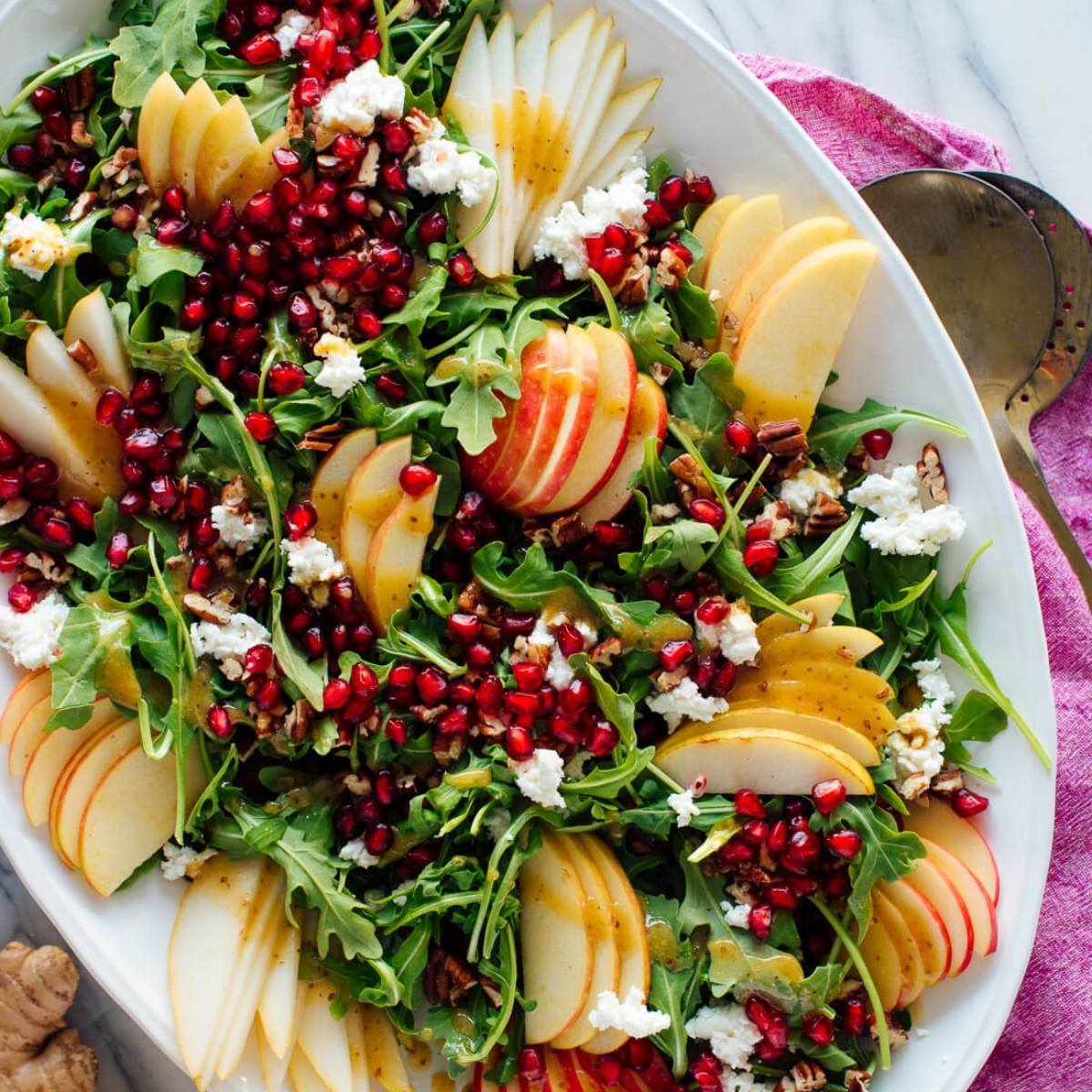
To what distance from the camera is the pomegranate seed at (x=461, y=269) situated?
241 cm

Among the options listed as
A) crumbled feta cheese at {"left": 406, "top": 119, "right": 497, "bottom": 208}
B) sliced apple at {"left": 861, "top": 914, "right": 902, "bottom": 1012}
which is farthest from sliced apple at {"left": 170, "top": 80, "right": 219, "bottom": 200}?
sliced apple at {"left": 861, "top": 914, "right": 902, "bottom": 1012}

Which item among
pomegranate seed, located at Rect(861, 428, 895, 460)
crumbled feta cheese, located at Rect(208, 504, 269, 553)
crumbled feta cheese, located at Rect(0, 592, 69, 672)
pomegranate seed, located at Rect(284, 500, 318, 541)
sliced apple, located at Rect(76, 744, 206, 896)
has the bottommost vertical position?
pomegranate seed, located at Rect(861, 428, 895, 460)

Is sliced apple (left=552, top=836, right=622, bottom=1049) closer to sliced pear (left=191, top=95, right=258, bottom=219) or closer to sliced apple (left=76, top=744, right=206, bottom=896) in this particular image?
sliced apple (left=76, top=744, right=206, bottom=896)

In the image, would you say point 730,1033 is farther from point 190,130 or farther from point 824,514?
point 190,130

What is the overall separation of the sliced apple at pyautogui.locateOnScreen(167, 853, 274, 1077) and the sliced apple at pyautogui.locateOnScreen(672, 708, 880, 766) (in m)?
0.98

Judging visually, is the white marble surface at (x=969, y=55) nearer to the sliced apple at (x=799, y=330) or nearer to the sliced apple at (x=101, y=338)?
the sliced apple at (x=799, y=330)

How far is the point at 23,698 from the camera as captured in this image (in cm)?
234

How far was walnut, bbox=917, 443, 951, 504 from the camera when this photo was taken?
2506 millimetres

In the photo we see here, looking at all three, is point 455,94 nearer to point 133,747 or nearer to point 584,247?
point 584,247

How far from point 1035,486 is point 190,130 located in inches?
81.6

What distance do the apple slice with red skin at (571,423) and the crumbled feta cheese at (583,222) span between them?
6.6 inches

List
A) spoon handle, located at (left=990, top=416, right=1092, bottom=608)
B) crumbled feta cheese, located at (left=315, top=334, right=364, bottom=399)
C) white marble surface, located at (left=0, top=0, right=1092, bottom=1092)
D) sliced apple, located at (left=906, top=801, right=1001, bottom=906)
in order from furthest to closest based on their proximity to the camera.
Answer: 1. white marble surface, located at (left=0, top=0, right=1092, bottom=1092)
2. spoon handle, located at (left=990, top=416, right=1092, bottom=608)
3. sliced apple, located at (left=906, top=801, right=1001, bottom=906)
4. crumbled feta cheese, located at (left=315, top=334, right=364, bottom=399)

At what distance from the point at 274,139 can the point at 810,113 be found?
1.33 metres

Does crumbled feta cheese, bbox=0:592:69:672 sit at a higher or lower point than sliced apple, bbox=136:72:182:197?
lower
